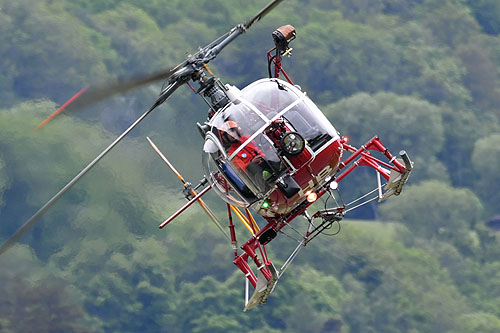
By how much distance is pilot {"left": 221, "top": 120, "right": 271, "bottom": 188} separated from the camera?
2581 cm

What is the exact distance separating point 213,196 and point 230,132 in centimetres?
1712

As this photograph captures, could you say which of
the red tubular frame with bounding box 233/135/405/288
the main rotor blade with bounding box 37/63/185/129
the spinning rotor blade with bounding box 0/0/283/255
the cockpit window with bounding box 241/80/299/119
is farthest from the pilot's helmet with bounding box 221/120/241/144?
the red tubular frame with bounding box 233/135/405/288

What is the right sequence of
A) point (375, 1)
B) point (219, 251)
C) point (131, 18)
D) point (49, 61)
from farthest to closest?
point (375, 1) < point (131, 18) < point (49, 61) < point (219, 251)

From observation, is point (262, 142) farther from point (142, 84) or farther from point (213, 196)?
point (213, 196)

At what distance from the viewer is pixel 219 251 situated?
139ft

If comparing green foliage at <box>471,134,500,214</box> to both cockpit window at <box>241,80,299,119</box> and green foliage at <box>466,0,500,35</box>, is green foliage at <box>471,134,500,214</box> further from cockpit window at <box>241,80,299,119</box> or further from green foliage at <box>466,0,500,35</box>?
cockpit window at <box>241,80,299,119</box>

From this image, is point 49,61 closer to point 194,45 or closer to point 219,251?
point 194,45

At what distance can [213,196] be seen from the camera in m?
43.0

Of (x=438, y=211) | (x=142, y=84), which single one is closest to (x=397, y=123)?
(x=438, y=211)

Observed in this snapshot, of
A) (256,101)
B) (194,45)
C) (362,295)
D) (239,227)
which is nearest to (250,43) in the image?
(194,45)

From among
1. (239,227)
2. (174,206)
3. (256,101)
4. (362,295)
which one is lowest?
(362,295)

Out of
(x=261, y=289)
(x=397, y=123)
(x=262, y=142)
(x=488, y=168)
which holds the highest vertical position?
(x=262, y=142)

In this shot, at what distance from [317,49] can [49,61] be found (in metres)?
11.6

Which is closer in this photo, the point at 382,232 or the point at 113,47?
the point at 382,232
